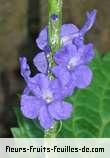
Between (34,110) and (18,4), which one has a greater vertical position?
(34,110)

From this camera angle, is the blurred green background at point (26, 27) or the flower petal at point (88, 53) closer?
the flower petal at point (88, 53)

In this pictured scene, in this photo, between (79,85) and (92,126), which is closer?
(79,85)

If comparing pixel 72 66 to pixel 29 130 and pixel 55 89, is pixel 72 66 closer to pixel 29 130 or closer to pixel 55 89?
pixel 55 89

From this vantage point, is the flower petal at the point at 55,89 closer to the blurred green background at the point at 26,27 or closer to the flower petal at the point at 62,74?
the flower petal at the point at 62,74

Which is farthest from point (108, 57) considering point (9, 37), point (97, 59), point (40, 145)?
point (9, 37)

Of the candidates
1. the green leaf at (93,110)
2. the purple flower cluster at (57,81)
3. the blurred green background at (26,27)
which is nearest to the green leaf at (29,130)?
the green leaf at (93,110)

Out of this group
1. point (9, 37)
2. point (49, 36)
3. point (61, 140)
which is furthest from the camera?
point (9, 37)

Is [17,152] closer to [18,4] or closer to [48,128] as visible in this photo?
[48,128]

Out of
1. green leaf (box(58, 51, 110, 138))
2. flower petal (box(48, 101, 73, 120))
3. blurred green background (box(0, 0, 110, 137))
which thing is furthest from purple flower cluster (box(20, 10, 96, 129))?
blurred green background (box(0, 0, 110, 137))
